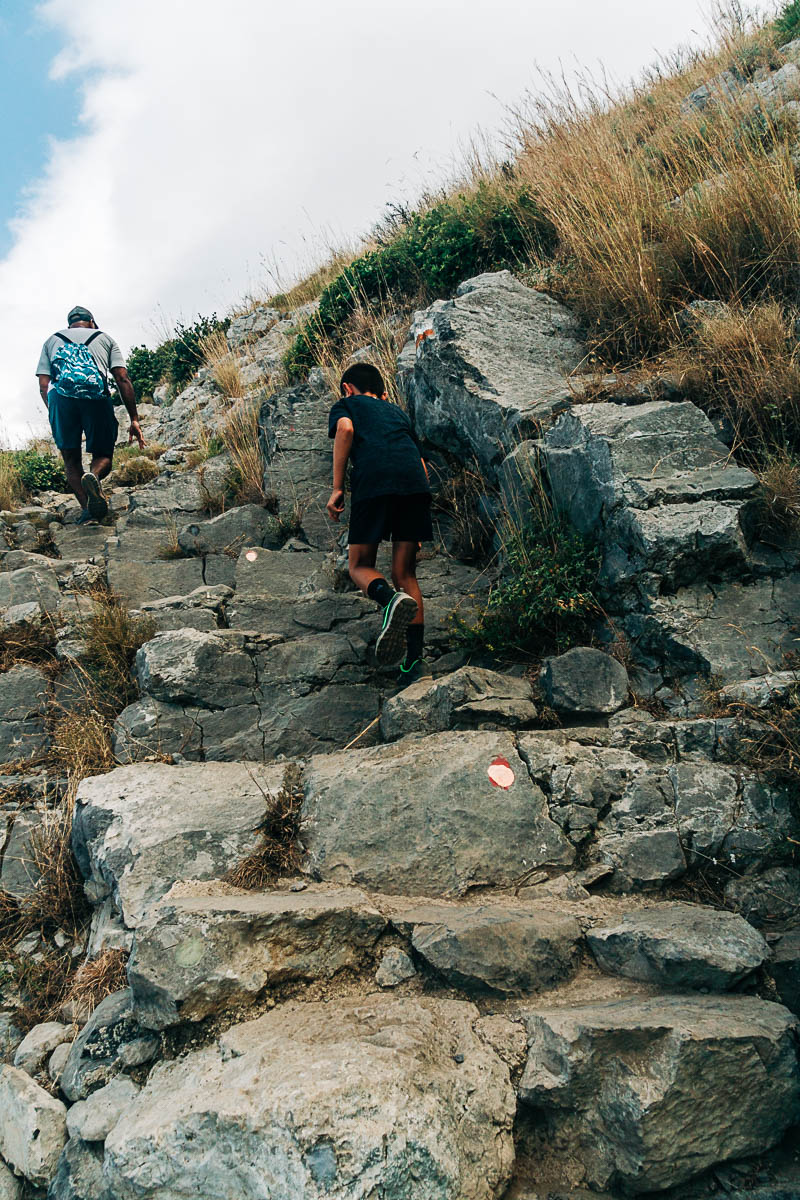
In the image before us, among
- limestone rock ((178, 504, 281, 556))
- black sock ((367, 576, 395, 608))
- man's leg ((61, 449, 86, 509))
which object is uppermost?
man's leg ((61, 449, 86, 509))

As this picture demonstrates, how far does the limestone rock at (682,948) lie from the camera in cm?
279

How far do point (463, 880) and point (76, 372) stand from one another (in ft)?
21.4

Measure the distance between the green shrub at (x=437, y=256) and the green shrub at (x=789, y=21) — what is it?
4391 millimetres

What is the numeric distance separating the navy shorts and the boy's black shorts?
162 inches

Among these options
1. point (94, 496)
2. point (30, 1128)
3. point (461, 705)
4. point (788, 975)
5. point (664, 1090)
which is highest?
point (94, 496)

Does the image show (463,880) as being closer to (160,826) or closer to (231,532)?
(160,826)

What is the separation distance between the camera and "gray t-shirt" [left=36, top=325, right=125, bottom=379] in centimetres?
788

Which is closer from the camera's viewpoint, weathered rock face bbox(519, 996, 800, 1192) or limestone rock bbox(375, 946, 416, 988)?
weathered rock face bbox(519, 996, 800, 1192)

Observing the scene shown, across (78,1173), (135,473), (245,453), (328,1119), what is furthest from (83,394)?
(328,1119)

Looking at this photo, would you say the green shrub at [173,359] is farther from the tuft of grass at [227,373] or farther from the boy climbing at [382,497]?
the boy climbing at [382,497]

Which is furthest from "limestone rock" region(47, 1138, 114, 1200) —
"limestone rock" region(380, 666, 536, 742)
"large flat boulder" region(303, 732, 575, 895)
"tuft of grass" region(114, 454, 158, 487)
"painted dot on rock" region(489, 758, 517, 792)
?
"tuft of grass" region(114, 454, 158, 487)

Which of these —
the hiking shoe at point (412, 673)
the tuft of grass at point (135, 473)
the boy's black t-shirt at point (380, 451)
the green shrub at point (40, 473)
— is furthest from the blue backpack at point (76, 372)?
the hiking shoe at point (412, 673)

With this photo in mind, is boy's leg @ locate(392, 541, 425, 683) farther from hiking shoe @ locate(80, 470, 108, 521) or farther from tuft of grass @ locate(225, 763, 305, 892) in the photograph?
hiking shoe @ locate(80, 470, 108, 521)

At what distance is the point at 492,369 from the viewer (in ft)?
20.3
